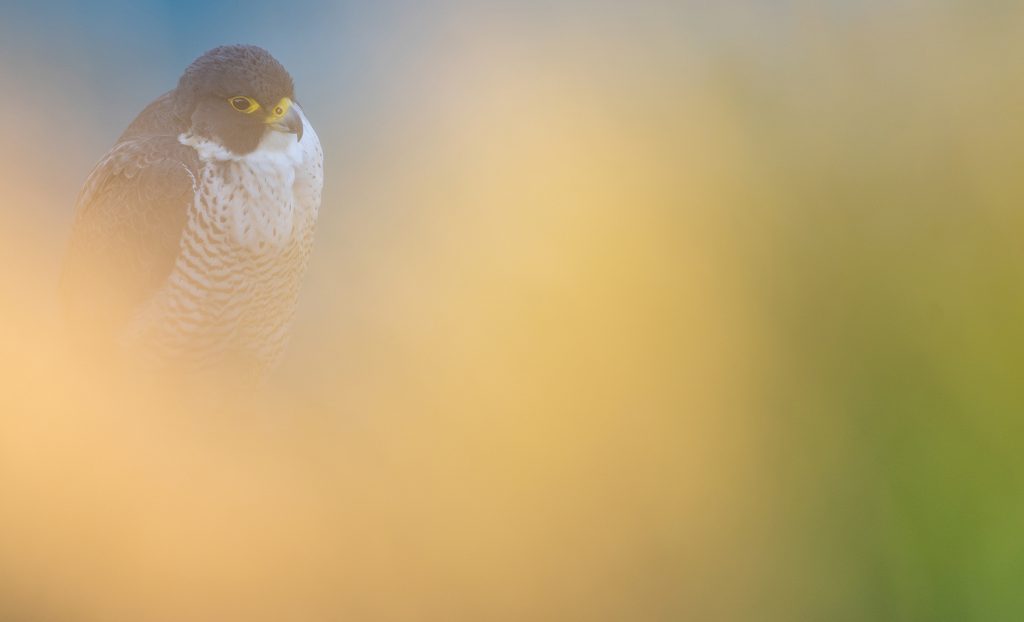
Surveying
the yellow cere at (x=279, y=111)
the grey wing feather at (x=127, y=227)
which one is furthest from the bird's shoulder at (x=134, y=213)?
the yellow cere at (x=279, y=111)

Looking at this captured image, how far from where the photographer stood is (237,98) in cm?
91

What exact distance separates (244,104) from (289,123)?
2.1 inches

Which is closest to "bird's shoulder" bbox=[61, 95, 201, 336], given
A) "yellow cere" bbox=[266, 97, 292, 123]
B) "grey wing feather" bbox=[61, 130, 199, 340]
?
"grey wing feather" bbox=[61, 130, 199, 340]

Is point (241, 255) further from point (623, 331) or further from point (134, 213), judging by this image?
point (623, 331)

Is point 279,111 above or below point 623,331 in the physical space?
above

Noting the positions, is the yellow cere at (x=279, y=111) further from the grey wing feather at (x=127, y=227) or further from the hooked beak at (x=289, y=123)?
the grey wing feather at (x=127, y=227)

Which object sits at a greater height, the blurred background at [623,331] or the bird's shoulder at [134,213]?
the bird's shoulder at [134,213]

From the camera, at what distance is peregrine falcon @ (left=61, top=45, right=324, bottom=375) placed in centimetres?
92

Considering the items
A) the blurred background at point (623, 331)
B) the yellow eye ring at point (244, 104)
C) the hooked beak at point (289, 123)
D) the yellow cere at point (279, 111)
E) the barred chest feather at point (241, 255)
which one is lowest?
the blurred background at point (623, 331)

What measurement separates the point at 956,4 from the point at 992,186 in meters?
0.25

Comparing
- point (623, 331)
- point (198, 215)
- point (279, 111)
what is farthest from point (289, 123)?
point (623, 331)

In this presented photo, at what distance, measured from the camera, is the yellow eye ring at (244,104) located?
0.91 metres

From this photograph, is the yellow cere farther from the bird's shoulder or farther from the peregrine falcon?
the bird's shoulder

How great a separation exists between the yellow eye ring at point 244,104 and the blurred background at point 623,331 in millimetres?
78
